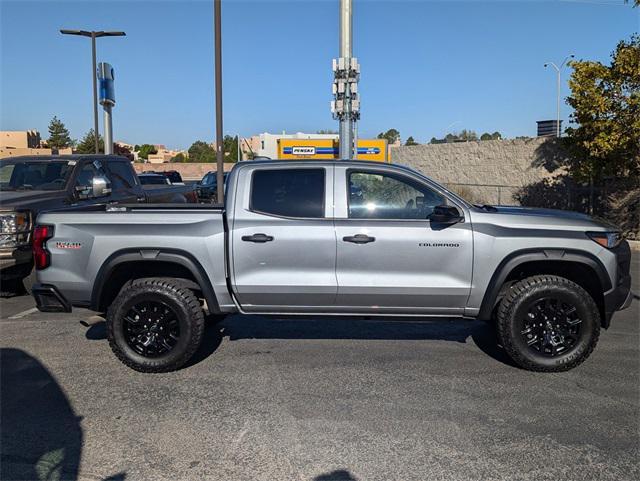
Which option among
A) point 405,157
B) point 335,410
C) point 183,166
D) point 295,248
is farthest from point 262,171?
point 183,166

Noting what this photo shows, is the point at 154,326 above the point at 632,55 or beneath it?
beneath

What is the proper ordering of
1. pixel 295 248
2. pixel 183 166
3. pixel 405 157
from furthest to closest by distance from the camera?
pixel 183 166 → pixel 405 157 → pixel 295 248

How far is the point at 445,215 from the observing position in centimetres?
493

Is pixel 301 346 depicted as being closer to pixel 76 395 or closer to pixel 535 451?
pixel 76 395

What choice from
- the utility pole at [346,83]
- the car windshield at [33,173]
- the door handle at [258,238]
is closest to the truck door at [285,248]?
the door handle at [258,238]

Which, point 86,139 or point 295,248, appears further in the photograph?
point 86,139

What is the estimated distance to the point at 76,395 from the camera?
4719 millimetres

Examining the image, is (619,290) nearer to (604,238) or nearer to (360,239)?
(604,238)

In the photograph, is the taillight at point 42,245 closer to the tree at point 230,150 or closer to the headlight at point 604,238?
the headlight at point 604,238

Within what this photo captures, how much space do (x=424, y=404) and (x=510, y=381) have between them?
0.98 metres

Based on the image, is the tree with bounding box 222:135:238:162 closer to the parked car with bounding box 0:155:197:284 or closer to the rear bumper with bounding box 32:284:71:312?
the parked car with bounding box 0:155:197:284

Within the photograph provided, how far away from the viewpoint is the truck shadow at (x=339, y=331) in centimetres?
623

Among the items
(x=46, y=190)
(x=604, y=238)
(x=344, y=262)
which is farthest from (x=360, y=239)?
(x=46, y=190)

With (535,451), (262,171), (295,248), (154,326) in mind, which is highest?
(262,171)
